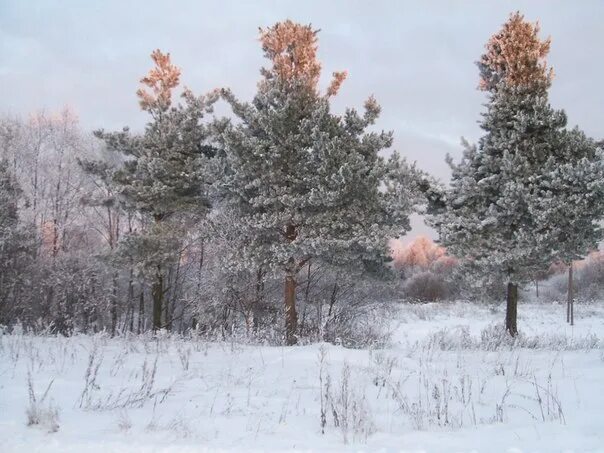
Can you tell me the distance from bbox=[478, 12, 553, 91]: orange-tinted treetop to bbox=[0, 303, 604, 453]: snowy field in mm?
9336

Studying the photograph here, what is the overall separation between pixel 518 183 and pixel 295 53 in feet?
25.1

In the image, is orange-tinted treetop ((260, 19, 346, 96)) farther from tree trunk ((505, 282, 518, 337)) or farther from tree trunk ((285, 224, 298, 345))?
tree trunk ((505, 282, 518, 337))

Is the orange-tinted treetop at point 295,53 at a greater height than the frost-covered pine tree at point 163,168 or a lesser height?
greater

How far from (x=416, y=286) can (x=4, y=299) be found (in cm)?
4433

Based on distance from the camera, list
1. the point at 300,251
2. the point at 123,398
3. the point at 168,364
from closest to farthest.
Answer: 1. the point at 123,398
2. the point at 168,364
3. the point at 300,251

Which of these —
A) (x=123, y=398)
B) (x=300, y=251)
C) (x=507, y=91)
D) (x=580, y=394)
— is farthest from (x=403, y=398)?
(x=507, y=91)

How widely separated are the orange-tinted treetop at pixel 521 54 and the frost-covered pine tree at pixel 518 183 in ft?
0.10

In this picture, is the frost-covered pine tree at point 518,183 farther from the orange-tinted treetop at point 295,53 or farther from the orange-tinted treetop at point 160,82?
the orange-tinted treetop at point 160,82

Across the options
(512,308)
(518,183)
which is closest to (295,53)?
(518,183)

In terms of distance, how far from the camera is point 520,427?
194 inches

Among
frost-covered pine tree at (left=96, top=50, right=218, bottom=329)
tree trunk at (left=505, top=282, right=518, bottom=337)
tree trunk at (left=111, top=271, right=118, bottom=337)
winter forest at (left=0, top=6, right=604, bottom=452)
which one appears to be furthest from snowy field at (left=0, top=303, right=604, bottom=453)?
tree trunk at (left=111, top=271, right=118, bottom=337)

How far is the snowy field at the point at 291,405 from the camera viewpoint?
4395 mm

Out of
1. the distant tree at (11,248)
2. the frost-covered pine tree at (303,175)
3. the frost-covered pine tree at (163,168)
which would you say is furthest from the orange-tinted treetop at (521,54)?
the distant tree at (11,248)

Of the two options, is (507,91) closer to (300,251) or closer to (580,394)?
(300,251)
